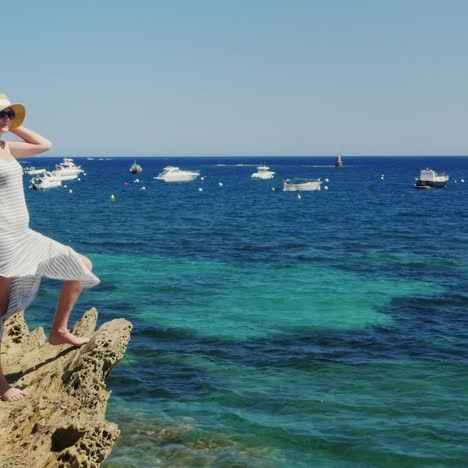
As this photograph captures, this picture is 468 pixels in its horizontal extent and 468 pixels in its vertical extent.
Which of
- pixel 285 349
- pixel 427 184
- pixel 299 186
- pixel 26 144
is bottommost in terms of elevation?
pixel 285 349

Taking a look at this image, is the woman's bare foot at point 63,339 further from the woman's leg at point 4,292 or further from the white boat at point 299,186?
the white boat at point 299,186

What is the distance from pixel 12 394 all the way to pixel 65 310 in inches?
40.6

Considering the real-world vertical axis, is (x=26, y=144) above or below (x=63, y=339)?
above

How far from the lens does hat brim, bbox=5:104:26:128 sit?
19.7 ft

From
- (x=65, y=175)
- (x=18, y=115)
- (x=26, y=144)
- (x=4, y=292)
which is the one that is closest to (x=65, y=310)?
(x=4, y=292)

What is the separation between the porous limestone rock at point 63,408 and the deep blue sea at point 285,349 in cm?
423

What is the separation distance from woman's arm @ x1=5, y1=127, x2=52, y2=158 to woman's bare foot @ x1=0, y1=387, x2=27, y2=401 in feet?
7.85

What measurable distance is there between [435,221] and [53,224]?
3287cm

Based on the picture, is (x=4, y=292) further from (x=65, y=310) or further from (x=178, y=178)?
(x=178, y=178)

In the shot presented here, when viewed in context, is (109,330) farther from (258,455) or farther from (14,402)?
(258,455)

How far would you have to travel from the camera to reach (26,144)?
6.36 meters

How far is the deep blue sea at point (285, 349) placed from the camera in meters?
12.0

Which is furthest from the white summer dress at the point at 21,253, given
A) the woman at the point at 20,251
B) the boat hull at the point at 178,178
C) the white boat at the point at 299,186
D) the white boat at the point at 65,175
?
the white boat at the point at 65,175

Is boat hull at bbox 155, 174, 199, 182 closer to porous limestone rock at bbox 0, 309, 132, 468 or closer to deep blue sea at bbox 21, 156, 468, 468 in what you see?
deep blue sea at bbox 21, 156, 468, 468
